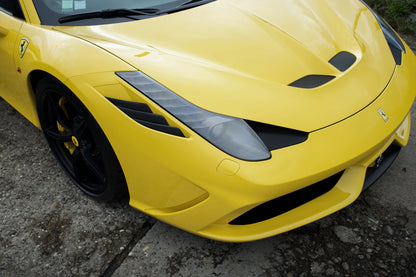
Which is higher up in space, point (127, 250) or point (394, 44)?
point (394, 44)

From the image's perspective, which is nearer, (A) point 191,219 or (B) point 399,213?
(A) point 191,219

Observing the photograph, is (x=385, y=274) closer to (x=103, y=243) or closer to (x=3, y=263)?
(x=103, y=243)

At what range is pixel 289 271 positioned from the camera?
5.70ft

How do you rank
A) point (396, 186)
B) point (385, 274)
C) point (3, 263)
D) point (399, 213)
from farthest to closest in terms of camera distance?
1. point (396, 186)
2. point (399, 213)
3. point (3, 263)
4. point (385, 274)

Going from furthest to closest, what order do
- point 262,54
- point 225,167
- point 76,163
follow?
point 76,163
point 262,54
point 225,167

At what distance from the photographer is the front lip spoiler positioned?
1853 mm

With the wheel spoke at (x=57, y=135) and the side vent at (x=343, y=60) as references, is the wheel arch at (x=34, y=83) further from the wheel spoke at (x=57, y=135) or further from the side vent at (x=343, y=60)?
the side vent at (x=343, y=60)

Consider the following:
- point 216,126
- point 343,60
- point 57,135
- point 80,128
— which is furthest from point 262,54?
point 57,135

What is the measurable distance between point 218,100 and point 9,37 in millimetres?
1362

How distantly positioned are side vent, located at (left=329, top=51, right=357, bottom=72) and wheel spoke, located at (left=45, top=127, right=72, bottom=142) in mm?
1375

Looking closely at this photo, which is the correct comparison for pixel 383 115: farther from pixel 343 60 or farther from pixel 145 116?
pixel 145 116

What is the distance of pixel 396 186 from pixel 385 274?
641mm

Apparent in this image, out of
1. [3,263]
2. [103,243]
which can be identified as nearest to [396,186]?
[103,243]

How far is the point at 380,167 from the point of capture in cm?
193
